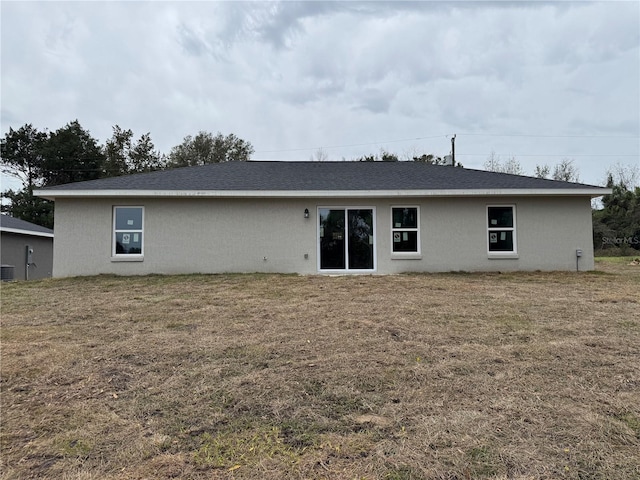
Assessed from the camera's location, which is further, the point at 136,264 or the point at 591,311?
the point at 136,264

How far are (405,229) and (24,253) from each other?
1706 centimetres

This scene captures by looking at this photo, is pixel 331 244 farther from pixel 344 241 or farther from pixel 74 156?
pixel 74 156

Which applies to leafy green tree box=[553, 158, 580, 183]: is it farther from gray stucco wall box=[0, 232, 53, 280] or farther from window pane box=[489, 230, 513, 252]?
gray stucco wall box=[0, 232, 53, 280]

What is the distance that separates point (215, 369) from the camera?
3.55 m

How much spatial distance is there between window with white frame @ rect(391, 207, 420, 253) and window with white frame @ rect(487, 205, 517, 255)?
2.18 metres

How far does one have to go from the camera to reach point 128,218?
35.6 ft

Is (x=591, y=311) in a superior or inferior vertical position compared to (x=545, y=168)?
inferior

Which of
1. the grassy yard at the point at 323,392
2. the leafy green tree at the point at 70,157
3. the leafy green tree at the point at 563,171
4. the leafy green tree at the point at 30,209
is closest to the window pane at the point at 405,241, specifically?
the grassy yard at the point at 323,392

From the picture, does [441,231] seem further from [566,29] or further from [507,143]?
[507,143]

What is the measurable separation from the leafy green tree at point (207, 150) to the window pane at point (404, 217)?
23754mm

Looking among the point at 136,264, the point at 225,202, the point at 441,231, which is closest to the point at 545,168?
the point at 441,231

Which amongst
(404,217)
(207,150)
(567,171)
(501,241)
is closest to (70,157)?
(207,150)

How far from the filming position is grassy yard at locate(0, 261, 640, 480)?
2.14 m

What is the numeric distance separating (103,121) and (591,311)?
35.4 metres
